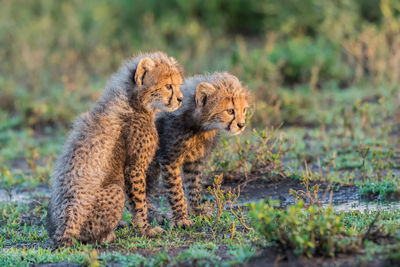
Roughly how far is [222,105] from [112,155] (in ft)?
3.65

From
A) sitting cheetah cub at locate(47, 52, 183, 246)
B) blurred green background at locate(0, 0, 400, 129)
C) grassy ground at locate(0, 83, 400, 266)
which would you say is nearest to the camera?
grassy ground at locate(0, 83, 400, 266)

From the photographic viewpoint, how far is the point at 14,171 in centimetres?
850

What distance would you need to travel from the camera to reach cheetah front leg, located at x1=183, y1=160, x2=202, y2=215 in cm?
604

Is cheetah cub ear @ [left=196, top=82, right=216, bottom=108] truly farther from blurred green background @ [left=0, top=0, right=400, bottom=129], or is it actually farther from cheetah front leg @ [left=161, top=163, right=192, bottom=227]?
blurred green background @ [left=0, top=0, right=400, bottom=129]

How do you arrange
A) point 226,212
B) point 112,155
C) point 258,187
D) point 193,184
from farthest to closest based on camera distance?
point 258,187, point 193,184, point 226,212, point 112,155

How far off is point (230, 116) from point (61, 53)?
9.16 meters

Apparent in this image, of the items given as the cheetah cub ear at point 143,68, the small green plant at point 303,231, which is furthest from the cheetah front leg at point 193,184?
the small green plant at point 303,231

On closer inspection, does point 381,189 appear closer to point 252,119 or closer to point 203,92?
point 203,92

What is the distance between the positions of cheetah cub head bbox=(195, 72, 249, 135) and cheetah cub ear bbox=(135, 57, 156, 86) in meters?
0.48

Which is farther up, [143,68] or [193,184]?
[143,68]

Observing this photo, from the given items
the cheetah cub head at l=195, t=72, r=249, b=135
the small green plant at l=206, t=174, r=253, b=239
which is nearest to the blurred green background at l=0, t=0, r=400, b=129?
the cheetah cub head at l=195, t=72, r=249, b=135

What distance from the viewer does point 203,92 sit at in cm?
562

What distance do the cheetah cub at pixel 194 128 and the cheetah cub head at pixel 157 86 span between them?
25 cm

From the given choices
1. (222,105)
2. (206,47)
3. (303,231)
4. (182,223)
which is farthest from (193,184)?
(206,47)
